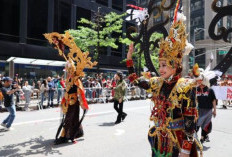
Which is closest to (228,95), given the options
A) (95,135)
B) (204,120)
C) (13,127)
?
(204,120)

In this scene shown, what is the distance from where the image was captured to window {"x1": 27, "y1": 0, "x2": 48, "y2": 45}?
21.1 metres

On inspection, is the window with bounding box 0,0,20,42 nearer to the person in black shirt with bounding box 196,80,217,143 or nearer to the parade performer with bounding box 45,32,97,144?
the parade performer with bounding box 45,32,97,144

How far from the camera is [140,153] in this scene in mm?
5199

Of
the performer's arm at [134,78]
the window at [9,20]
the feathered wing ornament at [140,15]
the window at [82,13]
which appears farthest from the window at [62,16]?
the performer's arm at [134,78]

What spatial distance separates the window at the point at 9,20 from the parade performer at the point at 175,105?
19757 mm

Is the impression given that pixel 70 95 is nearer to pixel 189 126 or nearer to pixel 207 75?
pixel 189 126

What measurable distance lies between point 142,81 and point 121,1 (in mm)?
29958

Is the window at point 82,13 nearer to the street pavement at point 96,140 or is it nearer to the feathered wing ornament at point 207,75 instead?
the street pavement at point 96,140

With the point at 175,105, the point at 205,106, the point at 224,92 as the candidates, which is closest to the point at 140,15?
the point at 175,105

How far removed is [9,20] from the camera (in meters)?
19.8

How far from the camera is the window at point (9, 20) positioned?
63.5ft

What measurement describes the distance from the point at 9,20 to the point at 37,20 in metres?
2.59

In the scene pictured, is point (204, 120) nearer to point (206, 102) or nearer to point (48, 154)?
point (206, 102)

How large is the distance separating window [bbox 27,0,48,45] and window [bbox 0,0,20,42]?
1.08 meters
